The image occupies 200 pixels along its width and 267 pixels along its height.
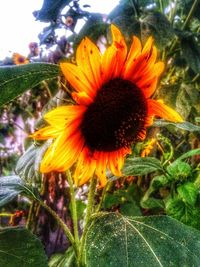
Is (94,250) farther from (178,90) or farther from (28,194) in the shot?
(178,90)

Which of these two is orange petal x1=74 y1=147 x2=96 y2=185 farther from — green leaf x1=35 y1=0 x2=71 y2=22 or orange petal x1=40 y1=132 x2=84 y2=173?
green leaf x1=35 y1=0 x2=71 y2=22

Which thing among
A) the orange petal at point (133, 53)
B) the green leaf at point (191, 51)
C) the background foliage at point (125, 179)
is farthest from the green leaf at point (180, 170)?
the green leaf at point (191, 51)

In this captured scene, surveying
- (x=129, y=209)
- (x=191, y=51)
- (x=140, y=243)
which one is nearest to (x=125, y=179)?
(x=129, y=209)

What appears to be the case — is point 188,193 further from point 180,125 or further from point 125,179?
point 125,179

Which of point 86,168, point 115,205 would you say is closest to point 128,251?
point 86,168

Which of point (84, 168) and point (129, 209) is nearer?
point (84, 168)

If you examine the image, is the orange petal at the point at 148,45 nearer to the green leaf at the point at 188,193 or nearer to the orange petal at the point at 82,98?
the orange petal at the point at 82,98

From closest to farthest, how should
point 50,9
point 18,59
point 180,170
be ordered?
point 180,170, point 50,9, point 18,59
